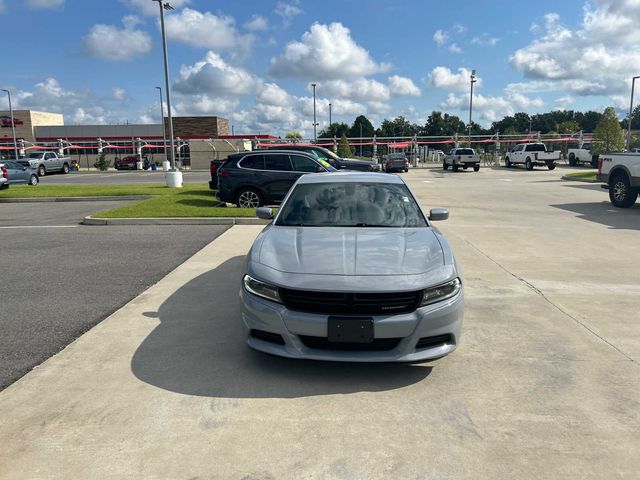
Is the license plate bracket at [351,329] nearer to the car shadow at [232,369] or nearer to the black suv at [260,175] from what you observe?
the car shadow at [232,369]

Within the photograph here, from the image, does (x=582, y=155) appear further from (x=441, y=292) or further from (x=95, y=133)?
(x=95, y=133)

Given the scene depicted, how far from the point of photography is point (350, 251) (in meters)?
3.92

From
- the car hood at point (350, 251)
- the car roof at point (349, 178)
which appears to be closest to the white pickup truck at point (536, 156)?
the car roof at point (349, 178)

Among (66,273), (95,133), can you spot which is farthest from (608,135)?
(95,133)

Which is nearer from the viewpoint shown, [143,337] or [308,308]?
[308,308]

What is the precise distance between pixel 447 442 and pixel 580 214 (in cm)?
1198

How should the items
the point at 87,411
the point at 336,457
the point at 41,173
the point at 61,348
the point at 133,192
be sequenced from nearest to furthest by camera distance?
the point at 336,457 → the point at 87,411 → the point at 61,348 → the point at 133,192 → the point at 41,173

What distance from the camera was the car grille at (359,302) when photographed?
3443 mm

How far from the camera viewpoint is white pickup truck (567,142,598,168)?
123 feet

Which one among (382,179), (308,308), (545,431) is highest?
(382,179)

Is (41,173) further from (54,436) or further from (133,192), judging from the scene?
(54,436)

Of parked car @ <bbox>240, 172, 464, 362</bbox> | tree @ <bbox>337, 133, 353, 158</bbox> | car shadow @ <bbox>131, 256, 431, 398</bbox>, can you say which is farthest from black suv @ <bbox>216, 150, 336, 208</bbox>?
tree @ <bbox>337, 133, 353, 158</bbox>

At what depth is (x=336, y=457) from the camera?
9.06 ft

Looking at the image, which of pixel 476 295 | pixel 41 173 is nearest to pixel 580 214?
pixel 476 295
